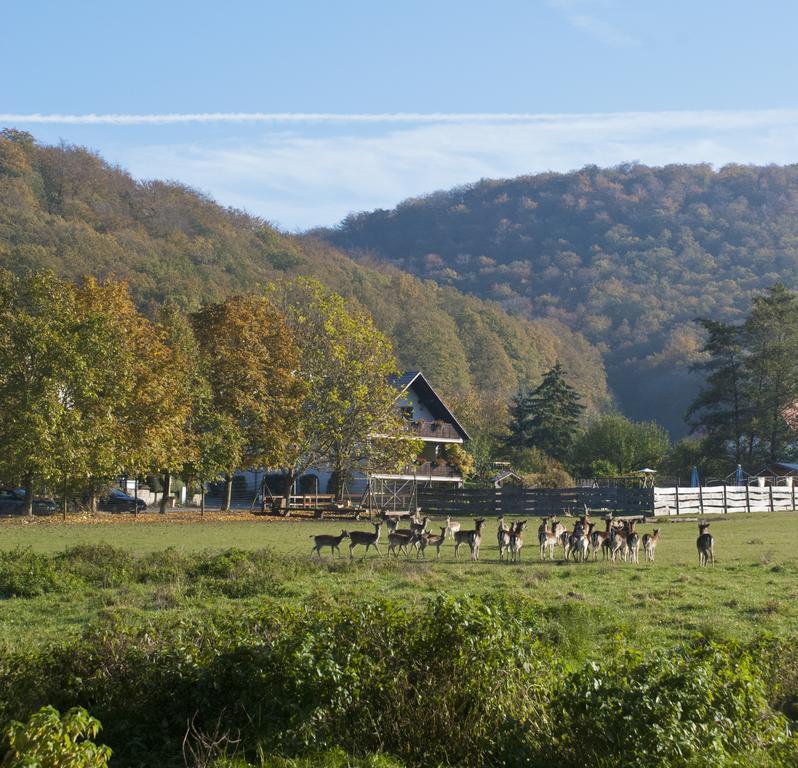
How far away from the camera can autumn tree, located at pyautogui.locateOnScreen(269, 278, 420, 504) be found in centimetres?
4953

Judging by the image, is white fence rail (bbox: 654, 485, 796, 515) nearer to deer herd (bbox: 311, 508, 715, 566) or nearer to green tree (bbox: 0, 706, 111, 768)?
deer herd (bbox: 311, 508, 715, 566)

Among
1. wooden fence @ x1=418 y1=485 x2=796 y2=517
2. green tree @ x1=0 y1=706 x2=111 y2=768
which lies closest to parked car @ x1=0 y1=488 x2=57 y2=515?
wooden fence @ x1=418 y1=485 x2=796 y2=517

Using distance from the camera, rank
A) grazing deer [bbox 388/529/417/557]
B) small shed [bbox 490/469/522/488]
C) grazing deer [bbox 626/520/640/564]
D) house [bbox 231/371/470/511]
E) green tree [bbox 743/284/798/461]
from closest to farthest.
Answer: grazing deer [bbox 626/520/640/564], grazing deer [bbox 388/529/417/557], house [bbox 231/371/470/511], small shed [bbox 490/469/522/488], green tree [bbox 743/284/798/461]

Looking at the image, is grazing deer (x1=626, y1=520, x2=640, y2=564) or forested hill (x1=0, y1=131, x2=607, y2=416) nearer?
grazing deer (x1=626, y1=520, x2=640, y2=564)

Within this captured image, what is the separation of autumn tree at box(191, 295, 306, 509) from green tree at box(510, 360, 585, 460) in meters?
31.9

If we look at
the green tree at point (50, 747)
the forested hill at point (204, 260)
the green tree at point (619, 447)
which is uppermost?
the forested hill at point (204, 260)

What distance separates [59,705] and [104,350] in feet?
107

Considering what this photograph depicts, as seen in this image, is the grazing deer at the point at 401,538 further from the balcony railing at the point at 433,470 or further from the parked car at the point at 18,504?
the balcony railing at the point at 433,470

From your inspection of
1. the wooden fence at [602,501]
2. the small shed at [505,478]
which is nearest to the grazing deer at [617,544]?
the wooden fence at [602,501]

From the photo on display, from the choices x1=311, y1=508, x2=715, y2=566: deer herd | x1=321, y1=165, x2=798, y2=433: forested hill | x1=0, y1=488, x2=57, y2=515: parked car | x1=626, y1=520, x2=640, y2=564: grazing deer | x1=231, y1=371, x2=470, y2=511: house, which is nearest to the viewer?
x1=626, y1=520, x2=640, y2=564: grazing deer

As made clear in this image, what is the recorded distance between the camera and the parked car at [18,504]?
43125mm

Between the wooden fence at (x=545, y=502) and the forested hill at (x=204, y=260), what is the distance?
41141 millimetres

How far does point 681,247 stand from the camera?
188750 millimetres

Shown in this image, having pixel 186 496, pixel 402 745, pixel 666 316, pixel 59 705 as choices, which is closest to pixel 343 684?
pixel 402 745
